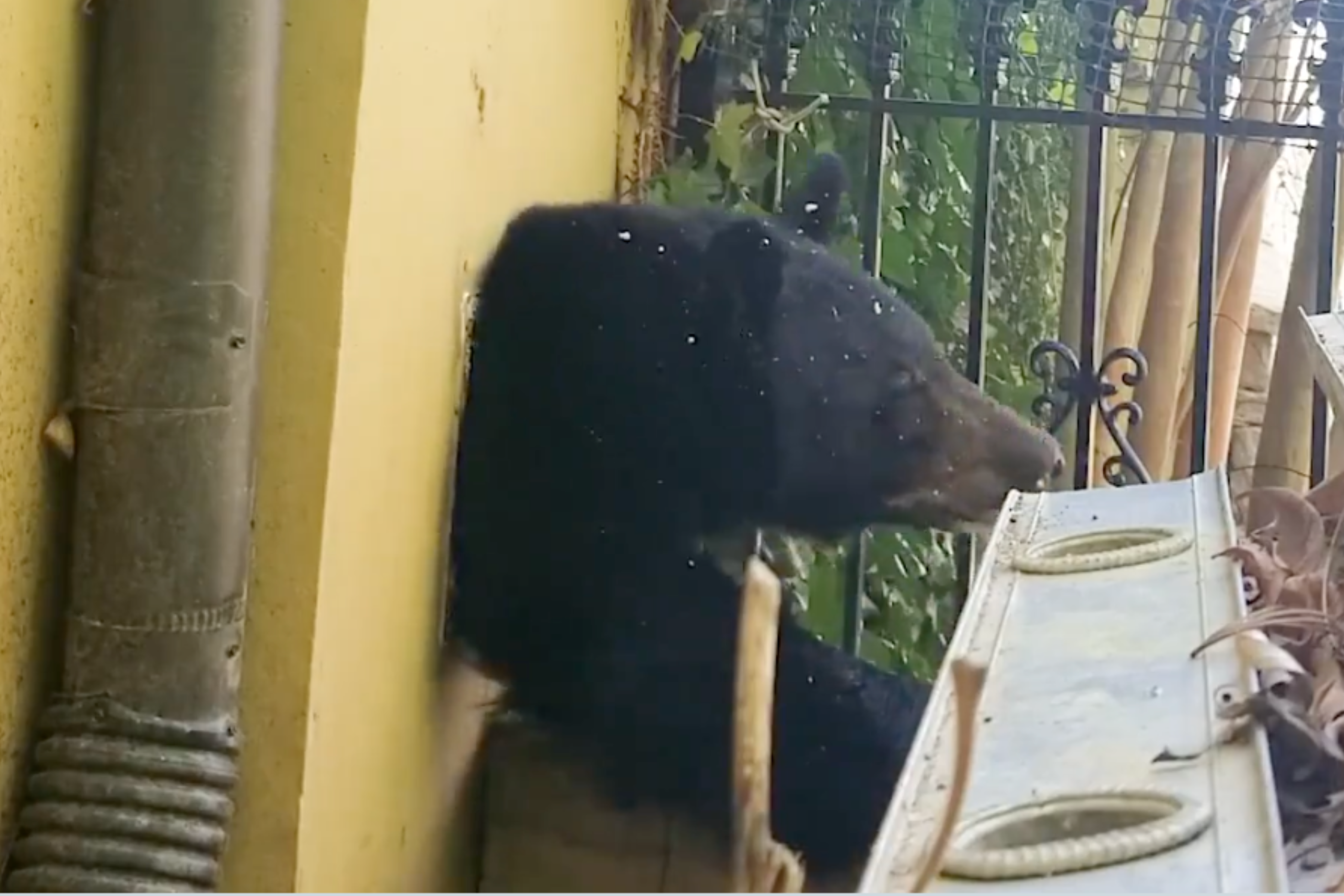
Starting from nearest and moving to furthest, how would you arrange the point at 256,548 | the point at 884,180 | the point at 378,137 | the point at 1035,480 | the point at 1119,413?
the point at 256,548, the point at 378,137, the point at 1035,480, the point at 1119,413, the point at 884,180

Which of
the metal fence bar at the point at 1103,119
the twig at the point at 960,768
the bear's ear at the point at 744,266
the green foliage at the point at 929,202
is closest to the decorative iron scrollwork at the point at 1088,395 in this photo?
the green foliage at the point at 929,202

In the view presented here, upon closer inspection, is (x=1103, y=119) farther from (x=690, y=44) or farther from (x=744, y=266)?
(x=744, y=266)

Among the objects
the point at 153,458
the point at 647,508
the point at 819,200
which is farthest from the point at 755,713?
the point at 819,200

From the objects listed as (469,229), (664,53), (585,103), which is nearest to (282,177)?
(469,229)

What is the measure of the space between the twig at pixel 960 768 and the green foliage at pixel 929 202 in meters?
1.45

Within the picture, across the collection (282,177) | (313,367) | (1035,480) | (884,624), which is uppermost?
(282,177)

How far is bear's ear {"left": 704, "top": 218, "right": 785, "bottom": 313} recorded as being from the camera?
171 cm

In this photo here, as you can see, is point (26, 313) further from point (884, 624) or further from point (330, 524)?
point (884, 624)

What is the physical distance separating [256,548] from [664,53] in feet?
5.38

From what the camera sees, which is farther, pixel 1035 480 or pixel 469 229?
pixel 1035 480

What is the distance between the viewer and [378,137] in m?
1.24

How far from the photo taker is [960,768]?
576mm

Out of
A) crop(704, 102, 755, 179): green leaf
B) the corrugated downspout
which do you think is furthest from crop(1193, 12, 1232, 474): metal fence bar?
the corrugated downspout

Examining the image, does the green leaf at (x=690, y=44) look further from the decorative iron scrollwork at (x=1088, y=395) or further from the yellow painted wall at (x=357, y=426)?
the yellow painted wall at (x=357, y=426)
